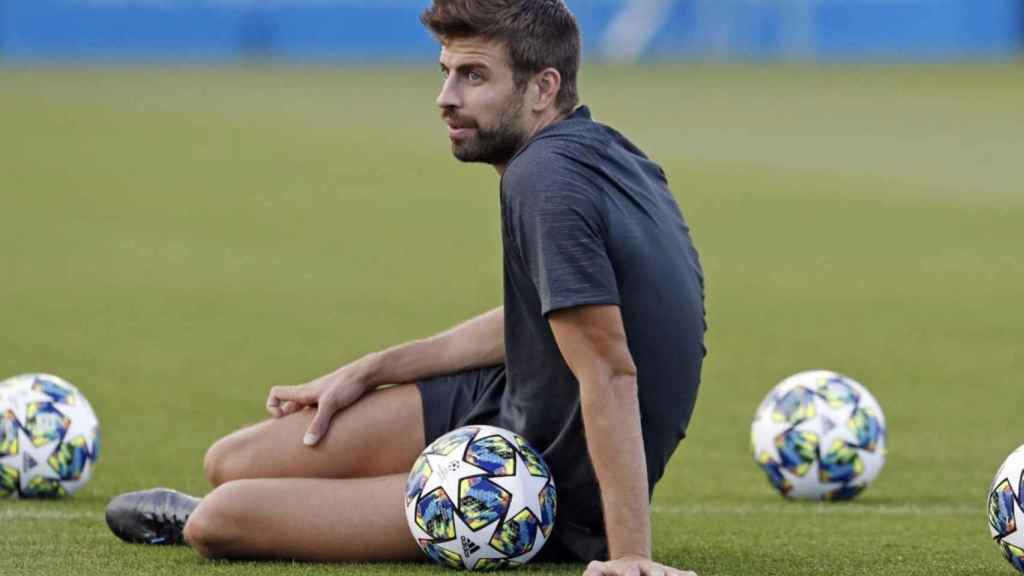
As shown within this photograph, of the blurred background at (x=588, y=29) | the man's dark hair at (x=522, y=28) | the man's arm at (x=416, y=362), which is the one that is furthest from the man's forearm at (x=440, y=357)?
the blurred background at (x=588, y=29)

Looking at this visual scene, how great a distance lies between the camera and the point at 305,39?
61.4m

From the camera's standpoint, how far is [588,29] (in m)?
55.8

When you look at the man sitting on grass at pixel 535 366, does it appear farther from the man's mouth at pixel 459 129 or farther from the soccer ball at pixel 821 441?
the soccer ball at pixel 821 441

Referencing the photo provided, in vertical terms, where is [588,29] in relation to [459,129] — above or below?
above

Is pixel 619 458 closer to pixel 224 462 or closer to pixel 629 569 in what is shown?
pixel 629 569

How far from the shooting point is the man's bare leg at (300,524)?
22.1 feet

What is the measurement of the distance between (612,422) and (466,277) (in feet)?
38.8

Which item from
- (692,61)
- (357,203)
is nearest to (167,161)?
(357,203)

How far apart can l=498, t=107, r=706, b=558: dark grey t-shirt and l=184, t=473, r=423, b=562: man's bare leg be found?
0.51 meters

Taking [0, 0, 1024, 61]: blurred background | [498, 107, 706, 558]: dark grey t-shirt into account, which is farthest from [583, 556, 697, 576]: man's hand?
[0, 0, 1024, 61]: blurred background

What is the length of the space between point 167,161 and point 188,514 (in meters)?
22.0

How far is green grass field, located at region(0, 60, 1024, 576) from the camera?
26.5ft

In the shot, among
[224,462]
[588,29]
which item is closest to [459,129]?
[224,462]

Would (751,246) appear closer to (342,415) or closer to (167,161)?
(167,161)
